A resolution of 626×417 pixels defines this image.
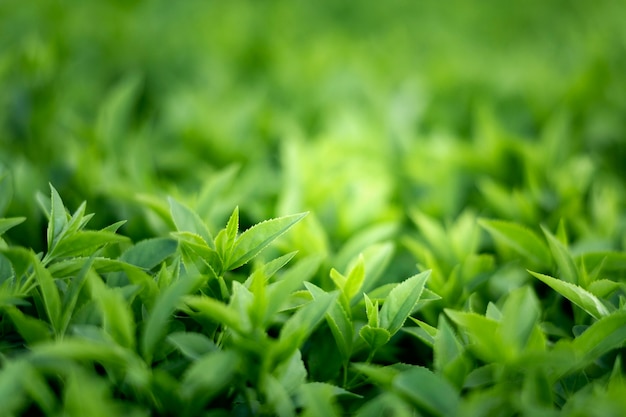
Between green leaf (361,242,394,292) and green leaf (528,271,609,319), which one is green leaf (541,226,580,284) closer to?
green leaf (528,271,609,319)

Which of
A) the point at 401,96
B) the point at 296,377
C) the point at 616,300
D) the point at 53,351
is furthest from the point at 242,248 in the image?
the point at 401,96

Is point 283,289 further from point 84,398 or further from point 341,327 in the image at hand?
point 84,398

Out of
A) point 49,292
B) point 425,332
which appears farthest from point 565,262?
point 49,292

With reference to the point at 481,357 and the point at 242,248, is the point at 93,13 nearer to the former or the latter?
the point at 242,248

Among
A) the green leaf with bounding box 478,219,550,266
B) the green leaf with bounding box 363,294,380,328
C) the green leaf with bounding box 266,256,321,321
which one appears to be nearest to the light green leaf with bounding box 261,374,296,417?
the green leaf with bounding box 266,256,321,321

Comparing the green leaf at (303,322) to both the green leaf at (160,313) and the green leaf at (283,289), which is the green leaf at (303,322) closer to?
the green leaf at (283,289)

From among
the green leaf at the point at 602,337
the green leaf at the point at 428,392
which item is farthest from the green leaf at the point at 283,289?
the green leaf at the point at 602,337
